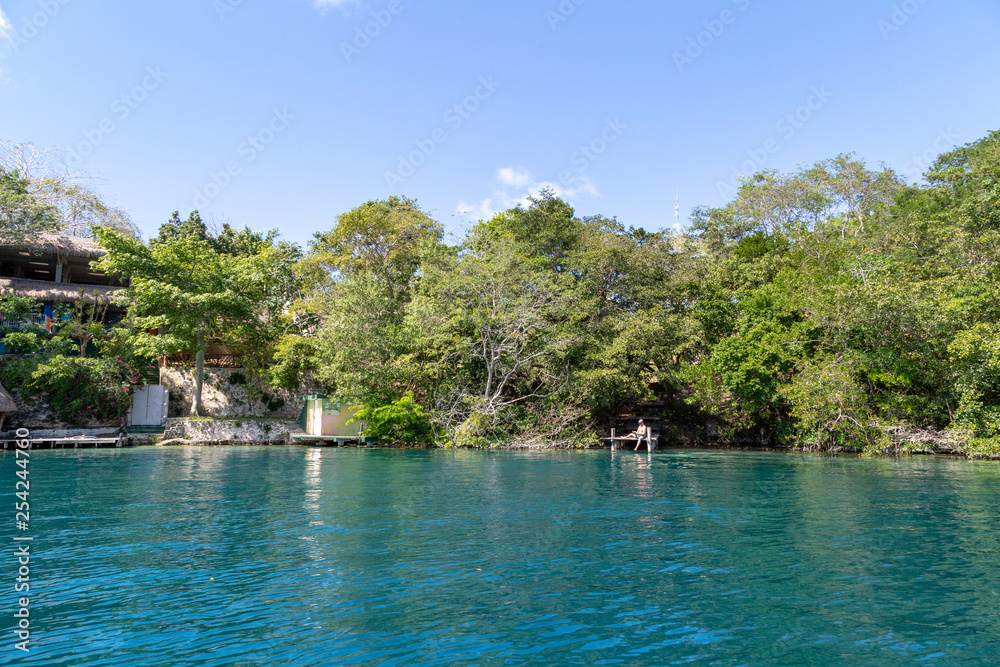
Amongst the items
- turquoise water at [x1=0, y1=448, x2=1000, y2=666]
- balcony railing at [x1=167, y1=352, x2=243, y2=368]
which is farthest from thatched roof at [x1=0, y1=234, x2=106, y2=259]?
turquoise water at [x1=0, y1=448, x2=1000, y2=666]

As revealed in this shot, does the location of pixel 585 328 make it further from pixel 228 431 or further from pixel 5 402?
pixel 5 402

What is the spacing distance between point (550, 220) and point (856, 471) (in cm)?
1766

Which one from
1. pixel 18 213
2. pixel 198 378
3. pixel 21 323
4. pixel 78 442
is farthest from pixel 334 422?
pixel 18 213

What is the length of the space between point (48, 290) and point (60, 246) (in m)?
2.23

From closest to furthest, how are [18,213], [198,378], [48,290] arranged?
[198,378] → [18,213] → [48,290]

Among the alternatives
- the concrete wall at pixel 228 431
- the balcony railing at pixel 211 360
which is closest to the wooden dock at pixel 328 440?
the concrete wall at pixel 228 431

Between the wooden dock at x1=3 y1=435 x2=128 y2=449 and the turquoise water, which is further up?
the wooden dock at x1=3 y1=435 x2=128 y2=449

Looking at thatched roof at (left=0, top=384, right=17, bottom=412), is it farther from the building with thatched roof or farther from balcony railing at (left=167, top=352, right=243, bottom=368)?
balcony railing at (left=167, top=352, right=243, bottom=368)

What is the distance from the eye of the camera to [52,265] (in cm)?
3328

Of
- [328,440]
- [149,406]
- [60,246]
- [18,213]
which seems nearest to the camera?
[328,440]

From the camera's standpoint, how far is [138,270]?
27.4 metres

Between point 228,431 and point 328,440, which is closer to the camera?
point 228,431

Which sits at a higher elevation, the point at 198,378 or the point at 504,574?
the point at 198,378

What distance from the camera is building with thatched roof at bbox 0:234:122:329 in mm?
29172
